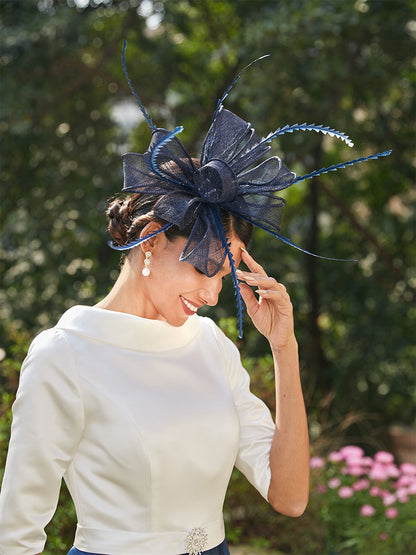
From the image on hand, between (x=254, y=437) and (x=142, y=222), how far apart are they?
22.4 inches

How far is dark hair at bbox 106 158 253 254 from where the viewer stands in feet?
5.42

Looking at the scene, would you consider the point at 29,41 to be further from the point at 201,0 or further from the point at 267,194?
the point at 267,194

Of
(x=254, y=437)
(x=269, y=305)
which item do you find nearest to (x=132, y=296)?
(x=269, y=305)

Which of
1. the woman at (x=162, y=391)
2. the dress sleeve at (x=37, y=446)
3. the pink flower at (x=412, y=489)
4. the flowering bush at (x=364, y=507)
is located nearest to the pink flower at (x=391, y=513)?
the flowering bush at (x=364, y=507)

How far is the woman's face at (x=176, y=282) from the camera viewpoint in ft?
5.38

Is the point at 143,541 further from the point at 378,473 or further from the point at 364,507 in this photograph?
the point at 378,473

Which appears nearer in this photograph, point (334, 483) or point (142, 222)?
point (142, 222)

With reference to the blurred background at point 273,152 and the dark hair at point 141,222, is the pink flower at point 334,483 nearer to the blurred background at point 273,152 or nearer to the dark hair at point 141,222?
the blurred background at point 273,152

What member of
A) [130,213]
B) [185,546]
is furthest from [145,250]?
[185,546]

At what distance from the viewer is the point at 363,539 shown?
Answer: 13.5 feet

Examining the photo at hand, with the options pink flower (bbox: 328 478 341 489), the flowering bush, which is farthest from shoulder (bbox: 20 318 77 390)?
pink flower (bbox: 328 478 341 489)

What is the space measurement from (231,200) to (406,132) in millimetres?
5477

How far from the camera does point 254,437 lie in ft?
5.86

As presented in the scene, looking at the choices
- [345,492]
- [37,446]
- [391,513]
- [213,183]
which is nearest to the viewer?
[37,446]
